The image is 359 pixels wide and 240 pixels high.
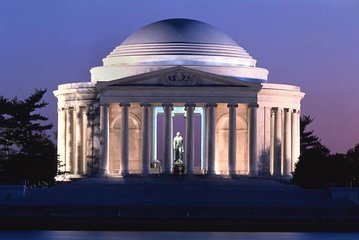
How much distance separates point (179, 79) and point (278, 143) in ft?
49.4

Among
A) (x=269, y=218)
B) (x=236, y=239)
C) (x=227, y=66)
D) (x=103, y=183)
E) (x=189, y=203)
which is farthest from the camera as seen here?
(x=227, y=66)

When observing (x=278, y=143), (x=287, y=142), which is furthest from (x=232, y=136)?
(x=287, y=142)

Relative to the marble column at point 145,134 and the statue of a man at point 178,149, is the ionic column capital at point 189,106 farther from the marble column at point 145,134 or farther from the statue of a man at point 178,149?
the statue of a man at point 178,149

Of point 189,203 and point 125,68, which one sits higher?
point 125,68

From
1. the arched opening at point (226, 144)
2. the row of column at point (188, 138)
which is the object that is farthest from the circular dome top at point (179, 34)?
the row of column at point (188, 138)

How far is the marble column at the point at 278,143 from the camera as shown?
19775 centimetres

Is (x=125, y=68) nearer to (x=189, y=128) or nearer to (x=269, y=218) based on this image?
(x=189, y=128)

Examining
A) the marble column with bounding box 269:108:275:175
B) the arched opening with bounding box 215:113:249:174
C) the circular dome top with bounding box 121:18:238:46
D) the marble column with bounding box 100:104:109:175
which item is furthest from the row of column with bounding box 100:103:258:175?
the circular dome top with bounding box 121:18:238:46

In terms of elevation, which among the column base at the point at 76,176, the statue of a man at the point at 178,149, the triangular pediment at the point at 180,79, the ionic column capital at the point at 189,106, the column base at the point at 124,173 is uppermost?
the triangular pediment at the point at 180,79

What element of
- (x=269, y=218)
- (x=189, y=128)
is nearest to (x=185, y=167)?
(x=189, y=128)

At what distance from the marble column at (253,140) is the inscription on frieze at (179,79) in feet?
21.5

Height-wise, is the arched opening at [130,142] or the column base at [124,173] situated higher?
the arched opening at [130,142]

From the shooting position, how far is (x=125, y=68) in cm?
19450

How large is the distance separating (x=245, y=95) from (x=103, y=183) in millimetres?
18063
